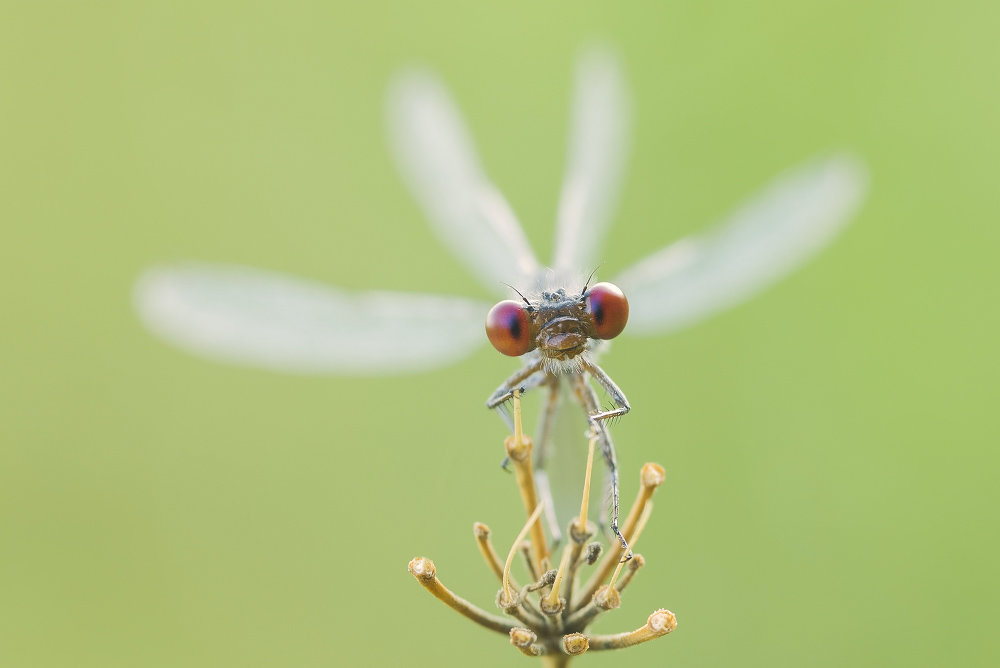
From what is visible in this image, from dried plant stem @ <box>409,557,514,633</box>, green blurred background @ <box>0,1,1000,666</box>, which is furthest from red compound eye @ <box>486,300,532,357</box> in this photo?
green blurred background @ <box>0,1,1000,666</box>

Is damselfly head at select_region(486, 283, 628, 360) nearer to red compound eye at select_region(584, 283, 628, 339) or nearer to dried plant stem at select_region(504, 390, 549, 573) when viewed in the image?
red compound eye at select_region(584, 283, 628, 339)

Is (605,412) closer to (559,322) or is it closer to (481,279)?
(559,322)

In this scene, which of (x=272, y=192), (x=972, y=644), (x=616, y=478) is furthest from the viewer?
(x=272, y=192)

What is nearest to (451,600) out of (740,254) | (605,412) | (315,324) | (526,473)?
(526,473)

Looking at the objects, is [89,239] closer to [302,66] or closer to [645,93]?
[302,66]

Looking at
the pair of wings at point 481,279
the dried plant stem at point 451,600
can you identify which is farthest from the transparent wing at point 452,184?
the dried plant stem at point 451,600

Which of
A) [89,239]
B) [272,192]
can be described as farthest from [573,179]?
[89,239]
